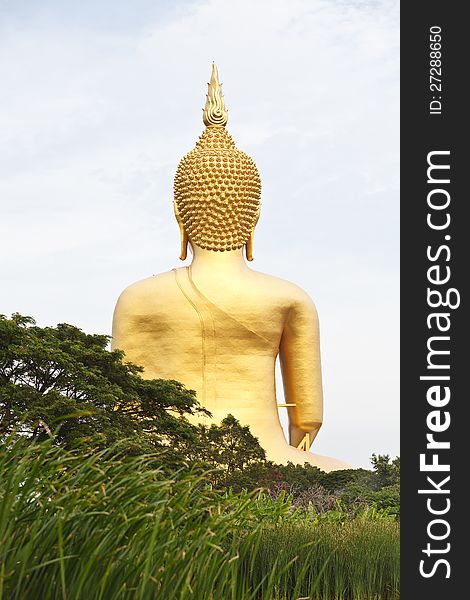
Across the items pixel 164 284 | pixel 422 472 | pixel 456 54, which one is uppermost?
pixel 164 284

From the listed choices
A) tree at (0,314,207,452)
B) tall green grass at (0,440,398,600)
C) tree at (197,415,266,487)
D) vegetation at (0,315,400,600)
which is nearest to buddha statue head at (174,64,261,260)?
tree at (197,415,266,487)

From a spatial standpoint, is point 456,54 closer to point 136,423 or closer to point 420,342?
point 420,342

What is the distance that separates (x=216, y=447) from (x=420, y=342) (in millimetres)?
10499

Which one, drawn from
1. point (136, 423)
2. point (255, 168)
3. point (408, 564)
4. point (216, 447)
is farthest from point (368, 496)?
point (408, 564)

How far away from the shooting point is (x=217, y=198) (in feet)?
63.3

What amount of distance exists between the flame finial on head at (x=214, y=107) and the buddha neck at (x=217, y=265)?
2.64m

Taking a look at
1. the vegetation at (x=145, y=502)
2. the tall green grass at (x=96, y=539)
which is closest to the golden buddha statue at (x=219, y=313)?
the vegetation at (x=145, y=502)

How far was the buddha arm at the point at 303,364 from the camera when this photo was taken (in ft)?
64.5

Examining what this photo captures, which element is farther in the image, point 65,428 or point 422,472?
point 65,428

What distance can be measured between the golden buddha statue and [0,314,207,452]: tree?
4.29 metres

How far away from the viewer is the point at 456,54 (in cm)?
646

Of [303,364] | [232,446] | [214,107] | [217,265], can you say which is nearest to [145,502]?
[232,446]

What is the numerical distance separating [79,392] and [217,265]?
6.81 meters

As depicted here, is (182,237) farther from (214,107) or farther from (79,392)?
(79,392)
